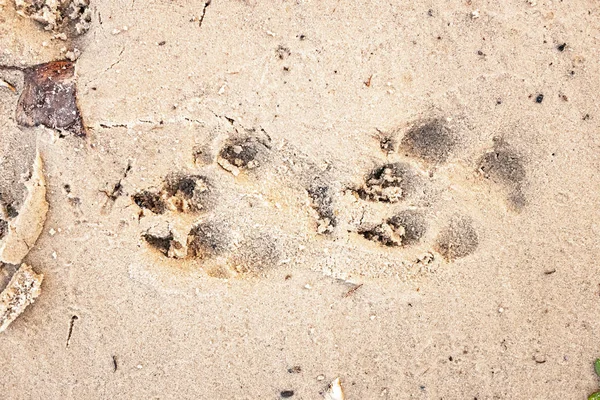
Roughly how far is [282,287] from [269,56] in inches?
46.4

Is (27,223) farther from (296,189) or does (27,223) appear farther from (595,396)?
(595,396)

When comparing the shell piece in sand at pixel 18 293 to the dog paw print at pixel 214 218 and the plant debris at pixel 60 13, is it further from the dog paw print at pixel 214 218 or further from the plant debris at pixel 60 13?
the plant debris at pixel 60 13

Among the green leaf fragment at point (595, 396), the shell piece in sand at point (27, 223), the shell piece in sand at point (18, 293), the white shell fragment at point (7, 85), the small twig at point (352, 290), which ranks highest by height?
the white shell fragment at point (7, 85)

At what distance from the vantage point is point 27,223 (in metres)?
2.61

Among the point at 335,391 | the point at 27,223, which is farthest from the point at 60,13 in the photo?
the point at 335,391

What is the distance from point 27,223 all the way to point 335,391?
1.78 meters

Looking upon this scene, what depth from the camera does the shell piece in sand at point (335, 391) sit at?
2.65 m

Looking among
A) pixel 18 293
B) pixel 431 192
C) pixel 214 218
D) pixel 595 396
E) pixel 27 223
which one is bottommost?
pixel 18 293

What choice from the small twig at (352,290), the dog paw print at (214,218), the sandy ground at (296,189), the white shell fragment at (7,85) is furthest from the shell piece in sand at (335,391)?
the white shell fragment at (7,85)

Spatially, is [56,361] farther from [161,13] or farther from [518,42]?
[518,42]

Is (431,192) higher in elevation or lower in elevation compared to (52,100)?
higher

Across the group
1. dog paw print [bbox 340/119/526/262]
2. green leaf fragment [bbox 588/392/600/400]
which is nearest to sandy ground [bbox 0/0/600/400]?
dog paw print [bbox 340/119/526/262]

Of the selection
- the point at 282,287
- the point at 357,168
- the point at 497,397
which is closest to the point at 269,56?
the point at 357,168

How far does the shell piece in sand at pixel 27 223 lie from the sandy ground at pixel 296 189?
0.06 meters
